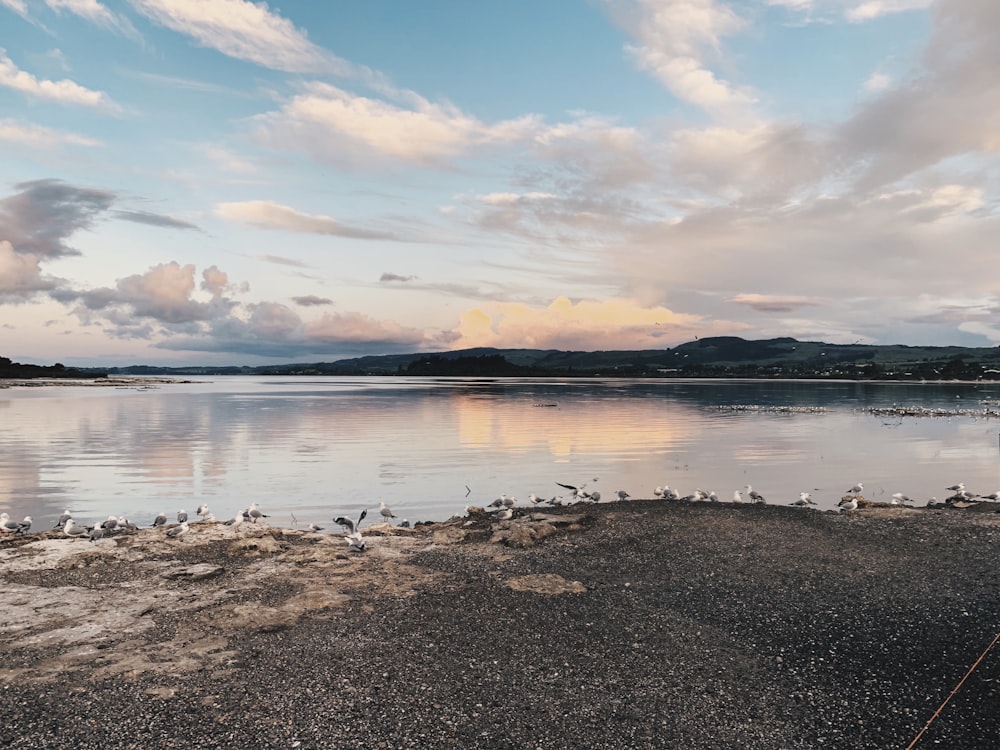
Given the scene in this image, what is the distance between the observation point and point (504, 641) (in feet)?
36.6

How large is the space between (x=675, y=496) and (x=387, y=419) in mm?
46244

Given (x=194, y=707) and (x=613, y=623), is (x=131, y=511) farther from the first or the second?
(x=613, y=623)

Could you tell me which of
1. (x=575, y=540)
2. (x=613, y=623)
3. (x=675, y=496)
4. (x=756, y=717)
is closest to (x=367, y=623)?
(x=613, y=623)

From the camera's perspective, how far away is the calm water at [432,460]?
27.7 meters

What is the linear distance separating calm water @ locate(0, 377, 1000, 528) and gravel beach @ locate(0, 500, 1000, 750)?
8.91m

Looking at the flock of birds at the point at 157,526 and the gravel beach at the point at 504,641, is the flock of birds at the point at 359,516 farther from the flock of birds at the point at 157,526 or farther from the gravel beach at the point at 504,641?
the gravel beach at the point at 504,641

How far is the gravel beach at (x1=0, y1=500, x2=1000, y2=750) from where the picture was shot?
8.42 meters

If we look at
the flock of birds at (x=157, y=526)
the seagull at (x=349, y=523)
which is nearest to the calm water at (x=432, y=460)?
the flock of birds at (x=157, y=526)

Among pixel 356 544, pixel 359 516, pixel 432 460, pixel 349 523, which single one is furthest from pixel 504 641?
pixel 432 460

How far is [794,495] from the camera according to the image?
28844 mm

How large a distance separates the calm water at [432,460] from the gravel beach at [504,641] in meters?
8.91

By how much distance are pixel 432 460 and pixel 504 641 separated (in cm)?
2836

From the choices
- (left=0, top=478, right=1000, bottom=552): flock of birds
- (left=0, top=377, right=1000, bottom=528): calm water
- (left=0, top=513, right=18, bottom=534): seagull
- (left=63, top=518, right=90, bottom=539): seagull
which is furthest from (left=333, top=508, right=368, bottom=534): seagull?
(left=0, top=513, right=18, bottom=534): seagull

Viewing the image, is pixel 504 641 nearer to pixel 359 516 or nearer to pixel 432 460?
pixel 359 516
